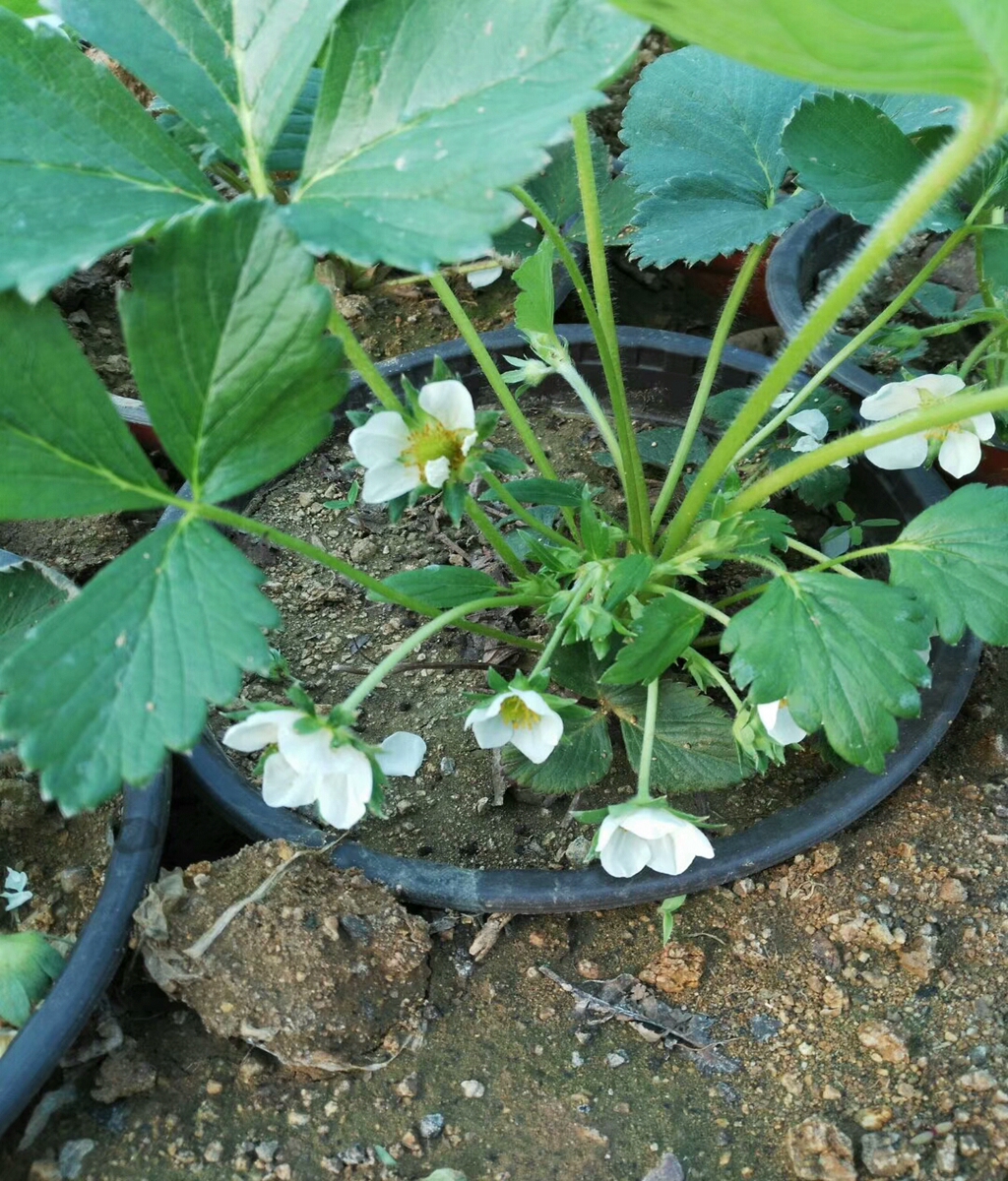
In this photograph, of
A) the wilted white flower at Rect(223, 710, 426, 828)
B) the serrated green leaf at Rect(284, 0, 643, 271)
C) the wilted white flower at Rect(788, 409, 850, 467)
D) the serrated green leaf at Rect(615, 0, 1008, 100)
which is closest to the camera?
the serrated green leaf at Rect(615, 0, 1008, 100)

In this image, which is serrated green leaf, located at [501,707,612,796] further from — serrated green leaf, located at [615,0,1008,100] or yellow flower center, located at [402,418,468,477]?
serrated green leaf, located at [615,0,1008,100]

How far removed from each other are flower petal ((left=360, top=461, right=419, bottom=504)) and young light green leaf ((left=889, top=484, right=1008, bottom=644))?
0.49 meters

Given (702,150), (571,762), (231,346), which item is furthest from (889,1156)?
(702,150)

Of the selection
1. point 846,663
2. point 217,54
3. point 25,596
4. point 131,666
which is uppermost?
point 217,54

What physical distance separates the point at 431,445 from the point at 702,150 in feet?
2.03

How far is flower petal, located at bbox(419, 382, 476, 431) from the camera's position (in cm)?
94

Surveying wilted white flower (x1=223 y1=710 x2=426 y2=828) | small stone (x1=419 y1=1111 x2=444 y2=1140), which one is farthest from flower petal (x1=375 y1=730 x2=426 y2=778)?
small stone (x1=419 y1=1111 x2=444 y2=1140)

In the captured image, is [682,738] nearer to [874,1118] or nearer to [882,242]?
[874,1118]

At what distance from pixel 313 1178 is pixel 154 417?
2.36 ft

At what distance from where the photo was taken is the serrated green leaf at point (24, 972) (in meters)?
1.01

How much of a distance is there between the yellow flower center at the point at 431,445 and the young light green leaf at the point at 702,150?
421 millimetres

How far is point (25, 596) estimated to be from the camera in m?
1.13

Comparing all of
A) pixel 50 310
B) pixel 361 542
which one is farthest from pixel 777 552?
pixel 50 310

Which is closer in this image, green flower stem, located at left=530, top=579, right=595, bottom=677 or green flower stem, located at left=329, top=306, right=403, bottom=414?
green flower stem, located at left=329, top=306, right=403, bottom=414
